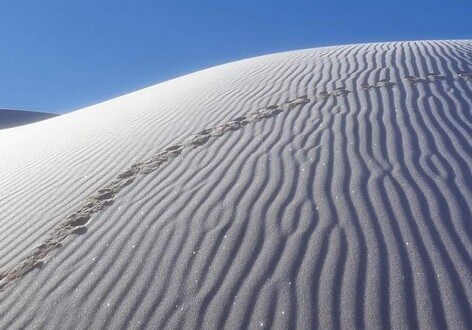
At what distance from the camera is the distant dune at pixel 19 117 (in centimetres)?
3260

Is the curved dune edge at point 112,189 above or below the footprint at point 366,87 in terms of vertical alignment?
below

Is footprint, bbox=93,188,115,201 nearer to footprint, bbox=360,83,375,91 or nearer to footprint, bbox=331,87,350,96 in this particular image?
footprint, bbox=331,87,350,96

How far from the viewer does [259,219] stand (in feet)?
18.0

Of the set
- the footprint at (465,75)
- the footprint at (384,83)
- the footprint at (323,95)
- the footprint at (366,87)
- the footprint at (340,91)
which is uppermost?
the footprint at (465,75)

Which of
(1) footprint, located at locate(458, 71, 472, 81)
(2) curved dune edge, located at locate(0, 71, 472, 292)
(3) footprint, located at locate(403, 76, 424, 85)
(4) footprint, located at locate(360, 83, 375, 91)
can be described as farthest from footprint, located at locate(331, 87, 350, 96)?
(1) footprint, located at locate(458, 71, 472, 81)

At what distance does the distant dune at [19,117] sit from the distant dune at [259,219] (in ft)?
79.9

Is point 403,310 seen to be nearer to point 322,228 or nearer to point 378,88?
point 322,228

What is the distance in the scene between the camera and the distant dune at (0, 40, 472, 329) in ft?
14.3

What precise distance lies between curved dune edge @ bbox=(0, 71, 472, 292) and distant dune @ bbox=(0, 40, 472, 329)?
0.03 meters

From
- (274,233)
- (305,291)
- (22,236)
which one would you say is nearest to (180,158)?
(22,236)

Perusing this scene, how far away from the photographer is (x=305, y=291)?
4.41 meters

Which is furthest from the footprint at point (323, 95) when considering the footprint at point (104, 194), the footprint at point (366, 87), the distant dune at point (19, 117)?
the distant dune at point (19, 117)

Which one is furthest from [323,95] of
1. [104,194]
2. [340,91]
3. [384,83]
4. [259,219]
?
[259,219]

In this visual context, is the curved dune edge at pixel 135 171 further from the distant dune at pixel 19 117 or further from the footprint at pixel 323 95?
the distant dune at pixel 19 117
